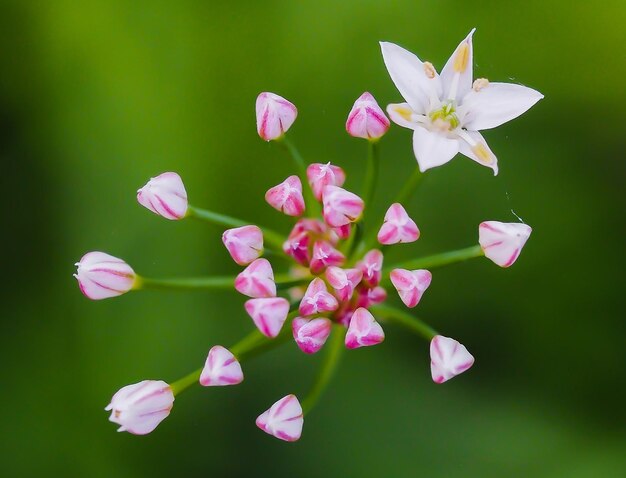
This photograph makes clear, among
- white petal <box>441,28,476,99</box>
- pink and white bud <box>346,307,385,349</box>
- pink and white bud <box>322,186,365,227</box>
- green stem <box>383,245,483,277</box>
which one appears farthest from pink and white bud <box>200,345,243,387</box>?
white petal <box>441,28,476,99</box>

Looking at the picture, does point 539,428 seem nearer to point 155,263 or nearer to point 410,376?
point 410,376

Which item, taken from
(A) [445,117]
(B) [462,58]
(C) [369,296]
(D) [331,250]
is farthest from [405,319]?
(B) [462,58]

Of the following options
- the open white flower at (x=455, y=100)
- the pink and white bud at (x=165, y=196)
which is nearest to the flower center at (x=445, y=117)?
the open white flower at (x=455, y=100)

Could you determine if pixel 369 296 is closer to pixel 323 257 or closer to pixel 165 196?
pixel 323 257

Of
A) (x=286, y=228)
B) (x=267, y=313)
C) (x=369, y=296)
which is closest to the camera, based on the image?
(x=267, y=313)

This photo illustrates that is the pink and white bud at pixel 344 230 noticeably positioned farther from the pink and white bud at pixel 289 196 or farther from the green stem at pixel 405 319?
the green stem at pixel 405 319

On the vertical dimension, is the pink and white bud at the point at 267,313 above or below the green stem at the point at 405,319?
above

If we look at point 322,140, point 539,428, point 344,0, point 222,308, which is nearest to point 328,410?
point 222,308
